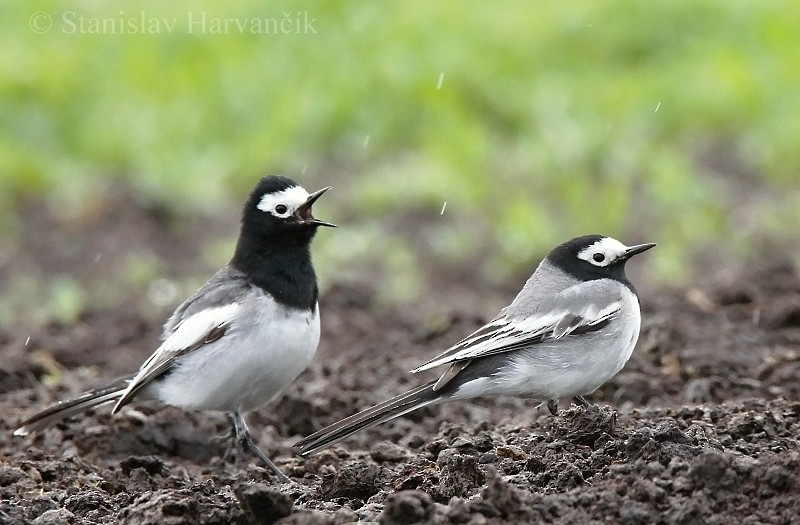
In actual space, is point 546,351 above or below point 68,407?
above

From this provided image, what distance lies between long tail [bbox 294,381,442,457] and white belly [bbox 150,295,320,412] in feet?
1.99

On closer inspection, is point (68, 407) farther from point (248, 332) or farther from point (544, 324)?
point (544, 324)

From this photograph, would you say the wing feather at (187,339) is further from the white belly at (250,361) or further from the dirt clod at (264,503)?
the dirt clod at (264,503)

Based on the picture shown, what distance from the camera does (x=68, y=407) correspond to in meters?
7.12

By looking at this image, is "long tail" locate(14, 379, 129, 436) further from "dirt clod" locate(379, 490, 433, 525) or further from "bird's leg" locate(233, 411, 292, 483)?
"dirt clod" locate(379, 490, 433, 525)

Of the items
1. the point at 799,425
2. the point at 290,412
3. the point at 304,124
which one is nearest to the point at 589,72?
the point at 304,124

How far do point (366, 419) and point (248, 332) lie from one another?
0.95 metres

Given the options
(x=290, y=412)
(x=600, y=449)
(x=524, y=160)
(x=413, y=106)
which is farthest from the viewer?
(x=413, y=106)

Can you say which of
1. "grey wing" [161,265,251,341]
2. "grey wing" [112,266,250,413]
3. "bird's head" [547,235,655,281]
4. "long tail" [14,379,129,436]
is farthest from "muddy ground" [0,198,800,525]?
"bird's head" [547,235,655,281]

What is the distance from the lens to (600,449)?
547cm

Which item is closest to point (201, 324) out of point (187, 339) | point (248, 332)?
point (187, 339)

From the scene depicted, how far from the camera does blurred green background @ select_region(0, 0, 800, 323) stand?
38.7 ft

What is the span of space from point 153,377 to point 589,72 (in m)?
8.97

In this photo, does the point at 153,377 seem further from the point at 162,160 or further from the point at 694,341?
the point at 162,160
